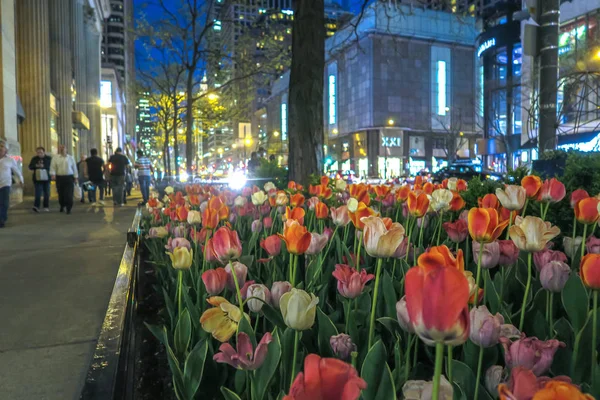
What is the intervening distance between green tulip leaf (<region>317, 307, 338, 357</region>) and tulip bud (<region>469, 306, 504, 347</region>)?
0.44 meters

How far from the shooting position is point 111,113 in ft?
194

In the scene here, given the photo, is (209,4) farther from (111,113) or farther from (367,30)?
(367,30)

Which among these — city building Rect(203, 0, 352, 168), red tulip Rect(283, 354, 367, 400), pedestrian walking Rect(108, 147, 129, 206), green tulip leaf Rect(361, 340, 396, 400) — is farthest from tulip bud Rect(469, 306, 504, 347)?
pedestrian walking Rect(108, 147, 129, 206)

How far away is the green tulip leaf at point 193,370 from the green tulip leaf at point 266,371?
0.76ft

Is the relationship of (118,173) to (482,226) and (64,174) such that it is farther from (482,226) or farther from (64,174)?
(482,226)

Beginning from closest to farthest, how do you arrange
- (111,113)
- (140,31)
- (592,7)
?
(140,31) < (592,7) < (111,113)

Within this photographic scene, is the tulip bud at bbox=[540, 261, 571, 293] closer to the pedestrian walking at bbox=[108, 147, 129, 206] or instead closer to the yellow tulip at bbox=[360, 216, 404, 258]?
the yellow tulip at bbox=[360, 216, 404, 258]

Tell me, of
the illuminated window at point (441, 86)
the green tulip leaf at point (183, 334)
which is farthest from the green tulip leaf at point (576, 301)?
the illuminated window at point (441, 86)

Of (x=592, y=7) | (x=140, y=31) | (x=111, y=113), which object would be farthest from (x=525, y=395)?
(x=111, y=113)

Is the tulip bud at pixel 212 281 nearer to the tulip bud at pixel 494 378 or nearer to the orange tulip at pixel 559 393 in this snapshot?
the tulip bud at pixel 494 378

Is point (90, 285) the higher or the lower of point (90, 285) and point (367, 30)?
the lower

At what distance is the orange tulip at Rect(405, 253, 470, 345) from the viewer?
728 mm

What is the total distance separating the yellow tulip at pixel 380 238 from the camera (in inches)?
59.2

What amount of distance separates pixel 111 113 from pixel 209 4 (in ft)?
147
